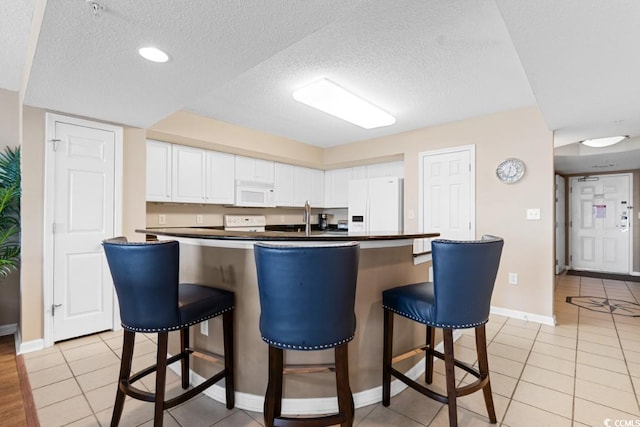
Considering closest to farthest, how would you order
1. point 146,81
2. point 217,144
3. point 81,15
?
point 81,15 < point 146,81 < point 217,144

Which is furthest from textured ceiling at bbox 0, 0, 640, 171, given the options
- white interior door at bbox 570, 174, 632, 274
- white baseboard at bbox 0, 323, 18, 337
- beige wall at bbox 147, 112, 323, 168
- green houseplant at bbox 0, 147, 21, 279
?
white interior door at bbox 570, 174, 632, 274

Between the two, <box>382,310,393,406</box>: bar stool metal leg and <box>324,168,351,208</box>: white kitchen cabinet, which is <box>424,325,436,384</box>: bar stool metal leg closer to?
<box>382,310,393,406</box>: bar stool metal leg

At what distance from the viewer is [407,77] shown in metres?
2.57

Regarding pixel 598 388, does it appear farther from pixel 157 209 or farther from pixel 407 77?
pixel 157 209

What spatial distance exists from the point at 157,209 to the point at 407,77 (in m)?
3.29

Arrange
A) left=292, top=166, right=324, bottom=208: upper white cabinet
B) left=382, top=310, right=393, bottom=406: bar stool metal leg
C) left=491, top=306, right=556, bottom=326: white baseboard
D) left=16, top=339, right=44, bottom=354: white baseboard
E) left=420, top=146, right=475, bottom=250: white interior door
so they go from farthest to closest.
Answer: left=292, top=166, right=324, bottom=208: upper white cabinet < left=420, top=146, right=475, bottom=250: white interior door < left=491, top=306, right=556, bottom=326: white baseboard < left=16, top=339, right=44, bottom=354: white baseboard < left=382, top=310, right=393, bottom=406: bar stool metal leg

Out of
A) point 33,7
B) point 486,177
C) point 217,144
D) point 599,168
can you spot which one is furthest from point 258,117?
point 599,168

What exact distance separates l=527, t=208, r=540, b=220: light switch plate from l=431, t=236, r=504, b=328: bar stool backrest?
7.15ft

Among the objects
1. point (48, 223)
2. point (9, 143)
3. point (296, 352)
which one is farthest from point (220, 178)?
point (296, 352)

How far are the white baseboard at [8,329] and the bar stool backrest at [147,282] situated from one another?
2.48 m

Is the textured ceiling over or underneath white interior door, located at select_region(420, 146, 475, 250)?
over

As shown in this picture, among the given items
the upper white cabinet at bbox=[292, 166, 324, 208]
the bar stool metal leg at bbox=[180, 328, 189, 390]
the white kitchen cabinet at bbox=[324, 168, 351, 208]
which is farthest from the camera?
the white kitchen cabinet at bbox=[324, 168, 351, 208]

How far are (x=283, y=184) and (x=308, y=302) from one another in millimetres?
3846

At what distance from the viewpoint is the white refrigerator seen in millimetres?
4414
